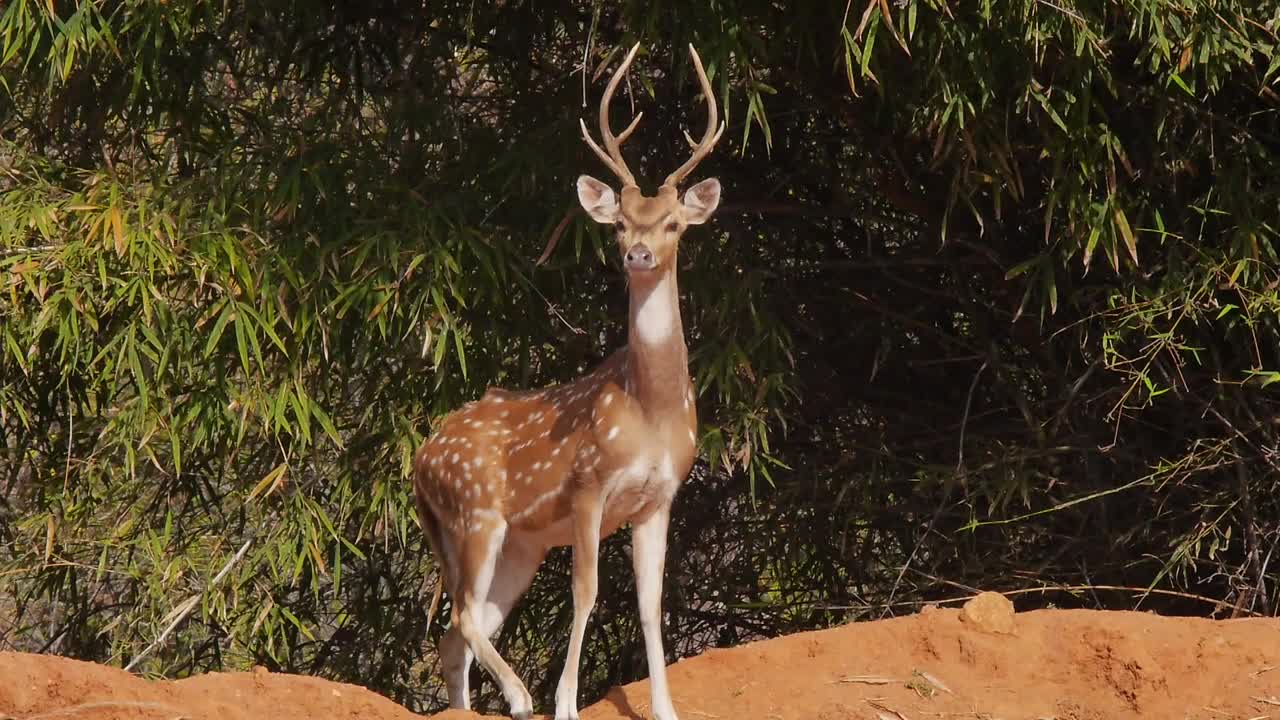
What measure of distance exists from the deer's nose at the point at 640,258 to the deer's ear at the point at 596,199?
399mm

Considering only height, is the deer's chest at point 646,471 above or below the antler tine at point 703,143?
below

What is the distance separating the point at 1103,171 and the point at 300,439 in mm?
2710

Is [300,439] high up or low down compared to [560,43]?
down

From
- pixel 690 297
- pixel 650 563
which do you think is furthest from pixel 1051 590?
pixel 650 563

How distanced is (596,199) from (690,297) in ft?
3.46

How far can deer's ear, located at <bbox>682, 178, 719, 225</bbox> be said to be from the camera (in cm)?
514

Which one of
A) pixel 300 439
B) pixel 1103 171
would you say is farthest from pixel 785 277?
pixel 300 439

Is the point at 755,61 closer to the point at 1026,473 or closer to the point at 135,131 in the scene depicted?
the point at 1026,473

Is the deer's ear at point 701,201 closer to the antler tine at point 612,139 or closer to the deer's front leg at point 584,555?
the antler tine at point 612,139

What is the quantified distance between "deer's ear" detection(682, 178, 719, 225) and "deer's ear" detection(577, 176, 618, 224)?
0.73 ft

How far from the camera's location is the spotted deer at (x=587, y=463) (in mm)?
4930

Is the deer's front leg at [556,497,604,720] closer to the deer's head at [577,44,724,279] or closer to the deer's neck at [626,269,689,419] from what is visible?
the deer's neck at [626,269,689,419]

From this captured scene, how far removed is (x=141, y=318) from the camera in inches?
223

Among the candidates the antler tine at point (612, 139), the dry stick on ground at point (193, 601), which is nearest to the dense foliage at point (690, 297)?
the dry stick on ground at point (193, 601)
